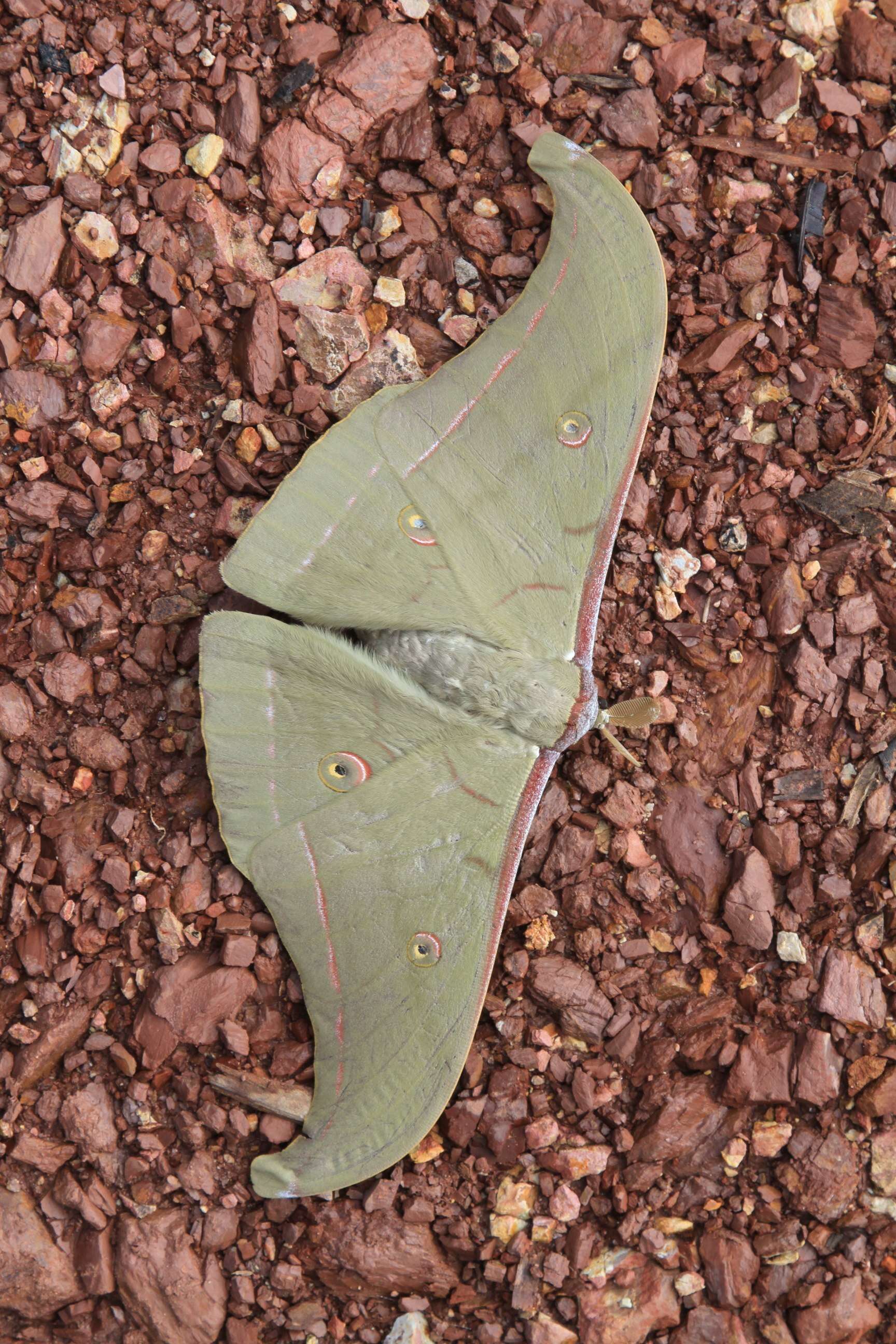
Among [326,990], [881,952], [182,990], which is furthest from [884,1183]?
[182,990]

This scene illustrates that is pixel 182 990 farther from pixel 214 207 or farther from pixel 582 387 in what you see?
pixel 214 207

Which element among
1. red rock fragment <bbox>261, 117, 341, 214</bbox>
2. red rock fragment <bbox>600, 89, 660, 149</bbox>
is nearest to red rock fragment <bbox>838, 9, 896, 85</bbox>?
red rock fragment <bbox>600, 89, 660, 149</bbox>

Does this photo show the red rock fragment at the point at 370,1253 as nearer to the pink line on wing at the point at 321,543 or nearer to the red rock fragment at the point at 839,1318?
the red rock fragment at the point at 839,1318

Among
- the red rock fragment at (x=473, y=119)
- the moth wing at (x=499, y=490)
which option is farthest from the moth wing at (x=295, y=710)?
the red rock fragment at (x=473, y=119)

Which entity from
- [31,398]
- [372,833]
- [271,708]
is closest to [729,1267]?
[372,833]

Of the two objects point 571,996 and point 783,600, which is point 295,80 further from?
point 571,996
